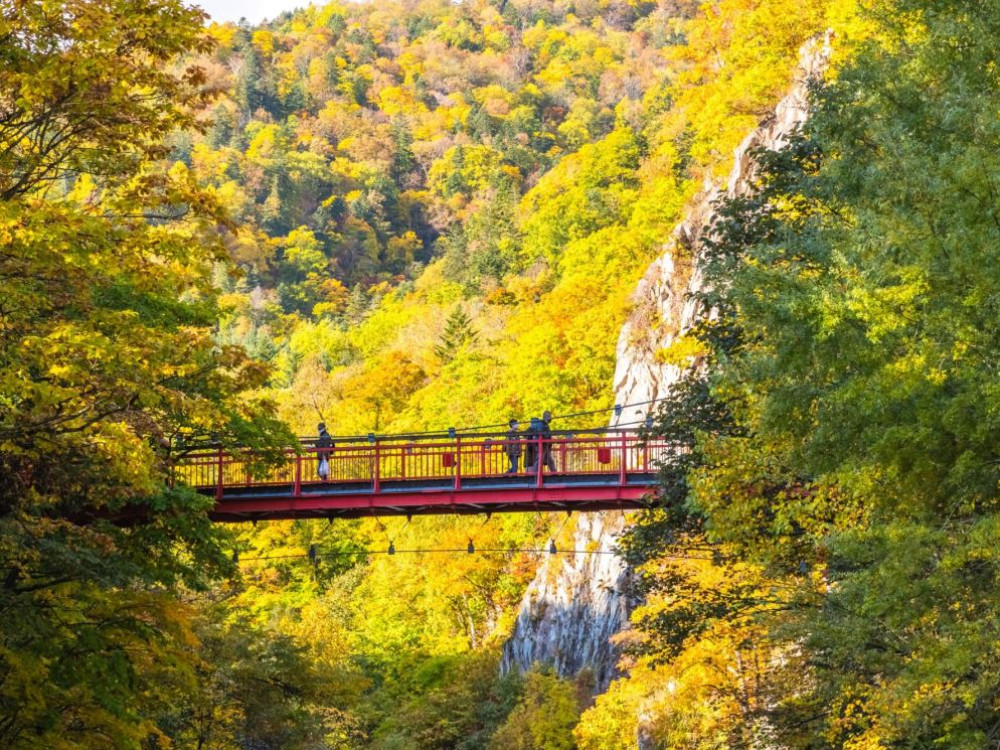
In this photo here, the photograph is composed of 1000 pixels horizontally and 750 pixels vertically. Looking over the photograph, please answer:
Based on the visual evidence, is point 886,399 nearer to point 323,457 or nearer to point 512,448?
point 512,448

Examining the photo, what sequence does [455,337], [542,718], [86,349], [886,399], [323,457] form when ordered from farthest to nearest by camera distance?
[455,337] < [542,718] < [323,457] < [886,399] < [86,349]

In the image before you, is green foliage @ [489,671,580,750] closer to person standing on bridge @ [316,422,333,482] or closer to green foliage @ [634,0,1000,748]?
person standing on bridge @ [316,422,333,482]

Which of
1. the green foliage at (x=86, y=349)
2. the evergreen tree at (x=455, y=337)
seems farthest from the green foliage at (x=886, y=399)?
the evergreen tree at (x=455, y=337)

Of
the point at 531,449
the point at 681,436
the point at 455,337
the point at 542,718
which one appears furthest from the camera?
the point at 455,337

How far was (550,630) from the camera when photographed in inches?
1617

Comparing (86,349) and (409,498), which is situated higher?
(409,498)

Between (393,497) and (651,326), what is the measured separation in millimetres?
17494

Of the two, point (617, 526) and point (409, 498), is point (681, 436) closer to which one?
point (409, 498)

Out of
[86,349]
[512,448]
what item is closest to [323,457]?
[512,448]

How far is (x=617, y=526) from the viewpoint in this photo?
124 ft

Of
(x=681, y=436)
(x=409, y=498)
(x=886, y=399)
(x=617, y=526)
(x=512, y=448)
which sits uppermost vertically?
(x=617, y=526)

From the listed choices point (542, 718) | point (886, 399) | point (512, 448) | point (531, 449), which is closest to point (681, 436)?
point (512, 448)

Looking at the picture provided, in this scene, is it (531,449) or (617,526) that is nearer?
(531,449)

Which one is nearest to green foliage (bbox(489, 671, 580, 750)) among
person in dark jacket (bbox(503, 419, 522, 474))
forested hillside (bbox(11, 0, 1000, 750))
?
forested hillside (bbox(11, 0, 1000, 750))
